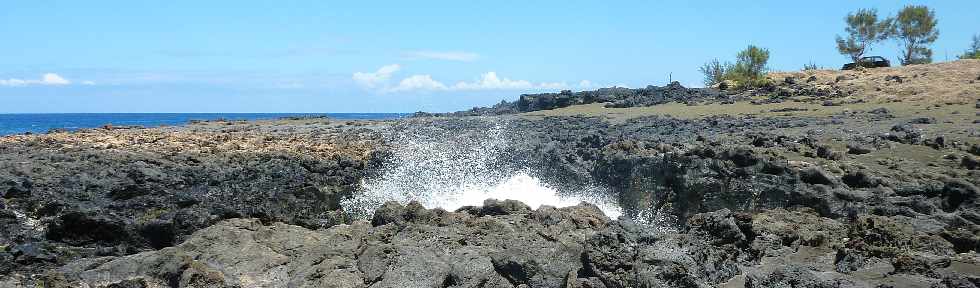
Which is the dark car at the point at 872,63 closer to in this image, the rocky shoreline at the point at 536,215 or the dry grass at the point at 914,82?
the dry grass at the point at 914,82

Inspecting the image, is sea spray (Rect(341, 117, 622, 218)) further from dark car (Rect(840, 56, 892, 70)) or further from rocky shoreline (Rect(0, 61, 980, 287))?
dark car (Rect(840, 56, 892, 70))

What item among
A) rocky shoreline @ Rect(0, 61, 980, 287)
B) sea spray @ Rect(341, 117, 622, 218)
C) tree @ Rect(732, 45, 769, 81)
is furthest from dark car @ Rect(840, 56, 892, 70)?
sea spray @ Rect(341, 117, 622, 218)

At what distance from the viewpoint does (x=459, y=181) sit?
1936 cm

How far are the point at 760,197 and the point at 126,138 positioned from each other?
1773 cm

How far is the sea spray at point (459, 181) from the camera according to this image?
17.4 meters

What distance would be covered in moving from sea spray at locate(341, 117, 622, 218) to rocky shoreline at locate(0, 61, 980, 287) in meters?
0.26

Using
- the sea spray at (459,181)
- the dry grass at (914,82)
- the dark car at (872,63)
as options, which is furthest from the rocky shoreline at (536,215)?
the dark car at (872,63)

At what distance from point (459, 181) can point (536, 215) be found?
9390mm

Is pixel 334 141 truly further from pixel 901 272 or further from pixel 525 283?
pixel 901 272

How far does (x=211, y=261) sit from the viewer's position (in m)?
8.83

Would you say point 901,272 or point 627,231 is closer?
point 901,272

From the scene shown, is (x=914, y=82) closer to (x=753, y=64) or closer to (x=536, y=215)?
(x=753, y=64)

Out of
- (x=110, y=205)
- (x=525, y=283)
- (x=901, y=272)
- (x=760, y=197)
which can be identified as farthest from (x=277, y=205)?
(x=901, y=272)

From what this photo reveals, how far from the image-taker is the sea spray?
1742cm
